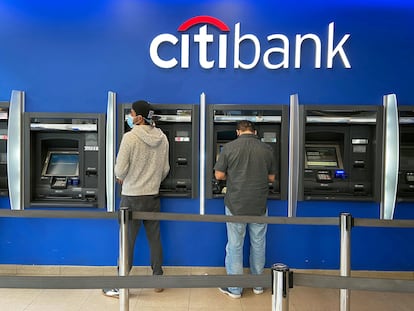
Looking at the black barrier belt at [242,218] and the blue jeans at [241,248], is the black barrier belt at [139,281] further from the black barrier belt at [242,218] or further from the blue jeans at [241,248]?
the blue jeans at [241,248]

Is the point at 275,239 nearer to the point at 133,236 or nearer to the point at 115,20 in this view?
the point at 133,236

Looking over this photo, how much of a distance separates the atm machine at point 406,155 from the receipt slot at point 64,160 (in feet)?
8.38

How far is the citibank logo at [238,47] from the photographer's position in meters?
3.60

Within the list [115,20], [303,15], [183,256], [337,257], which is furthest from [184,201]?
[303,15]

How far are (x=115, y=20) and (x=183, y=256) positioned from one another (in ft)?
7.20

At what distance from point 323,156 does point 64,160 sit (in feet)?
7.53

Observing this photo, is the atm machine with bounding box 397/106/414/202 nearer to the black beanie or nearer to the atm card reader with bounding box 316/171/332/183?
the atm card reader with bounding box 316/171/332/183

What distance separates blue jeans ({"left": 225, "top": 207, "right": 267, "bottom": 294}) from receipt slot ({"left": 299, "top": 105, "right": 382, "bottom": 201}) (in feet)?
1.68

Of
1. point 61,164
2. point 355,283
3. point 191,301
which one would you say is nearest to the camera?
point 355,283

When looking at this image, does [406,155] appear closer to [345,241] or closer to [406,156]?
[406,156]

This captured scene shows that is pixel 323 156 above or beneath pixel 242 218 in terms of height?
above

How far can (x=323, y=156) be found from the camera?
3.62 m

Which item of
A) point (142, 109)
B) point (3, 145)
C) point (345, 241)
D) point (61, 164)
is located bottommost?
point (345, 241)

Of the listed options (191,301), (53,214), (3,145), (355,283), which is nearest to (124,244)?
(53,214)
